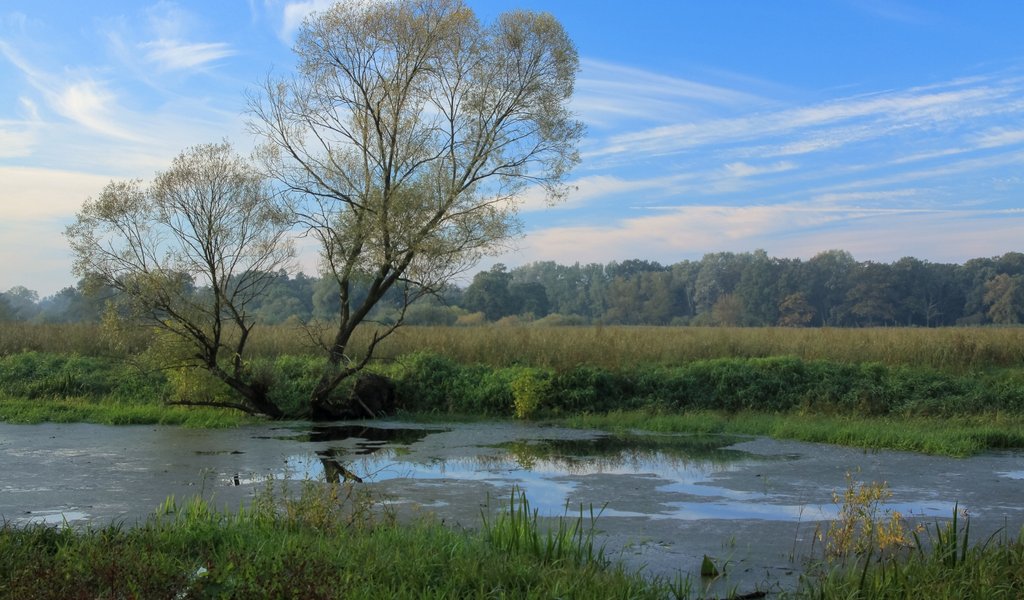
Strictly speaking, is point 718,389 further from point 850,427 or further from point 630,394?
point 850,427

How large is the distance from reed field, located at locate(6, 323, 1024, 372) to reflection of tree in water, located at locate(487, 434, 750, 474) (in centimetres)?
574

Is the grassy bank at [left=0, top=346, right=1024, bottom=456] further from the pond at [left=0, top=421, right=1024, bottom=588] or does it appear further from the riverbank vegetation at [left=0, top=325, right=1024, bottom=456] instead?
the pond at [left=0, top=421, right=1024, bottom=588]

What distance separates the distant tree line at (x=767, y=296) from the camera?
5425cm

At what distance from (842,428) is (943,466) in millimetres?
2901

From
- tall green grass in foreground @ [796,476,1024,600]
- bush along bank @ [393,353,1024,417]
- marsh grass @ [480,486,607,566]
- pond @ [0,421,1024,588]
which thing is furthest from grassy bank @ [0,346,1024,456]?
marsh grass @ [480,486,607,566]

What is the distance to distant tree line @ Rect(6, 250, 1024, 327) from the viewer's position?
178 ft

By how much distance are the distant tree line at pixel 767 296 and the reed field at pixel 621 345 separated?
22649mm

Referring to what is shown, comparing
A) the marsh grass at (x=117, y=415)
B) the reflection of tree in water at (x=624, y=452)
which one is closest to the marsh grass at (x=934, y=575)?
the reflection of tree in water at (x=624, y=452)

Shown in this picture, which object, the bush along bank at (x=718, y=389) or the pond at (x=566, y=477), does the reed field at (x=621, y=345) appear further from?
the pond at (x=566, y=477)

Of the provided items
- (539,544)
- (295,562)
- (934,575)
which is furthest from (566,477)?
(295,562)

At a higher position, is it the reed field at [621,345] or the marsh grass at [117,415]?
the reed field at [621,345]

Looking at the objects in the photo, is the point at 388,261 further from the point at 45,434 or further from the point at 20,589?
the point at 20,589

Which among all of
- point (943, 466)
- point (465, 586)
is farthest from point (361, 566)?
point (943, 466)

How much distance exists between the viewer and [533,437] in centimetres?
1489
